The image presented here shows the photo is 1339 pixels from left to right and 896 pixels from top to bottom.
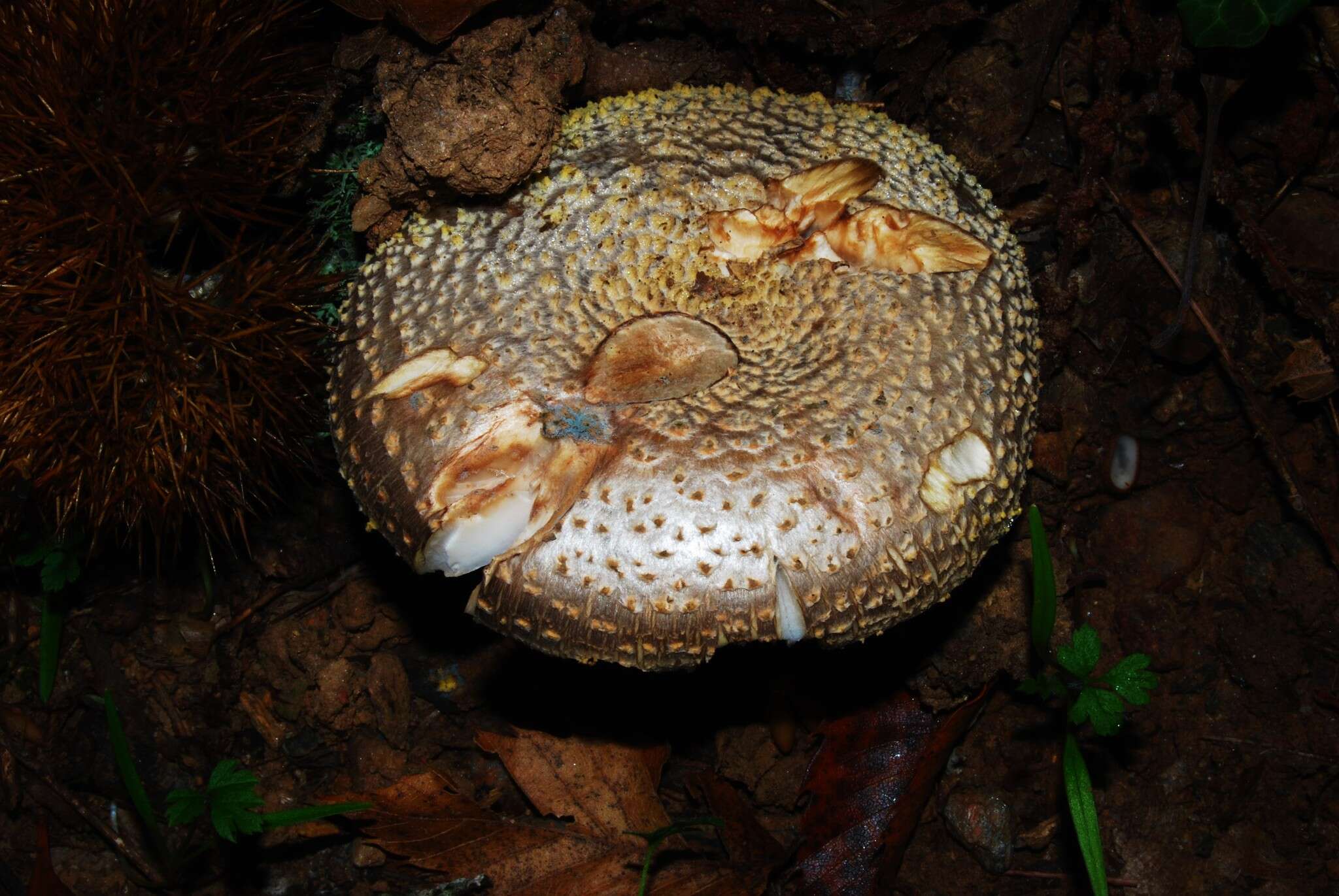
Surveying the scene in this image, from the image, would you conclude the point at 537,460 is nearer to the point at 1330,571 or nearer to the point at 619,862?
the point at 619,862

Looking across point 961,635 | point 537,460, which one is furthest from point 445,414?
point 961,635

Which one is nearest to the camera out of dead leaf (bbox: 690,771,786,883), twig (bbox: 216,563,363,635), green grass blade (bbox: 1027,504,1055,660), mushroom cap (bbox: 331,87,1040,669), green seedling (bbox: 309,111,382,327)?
mushroom cap (bbox: 331,87,1040,669)

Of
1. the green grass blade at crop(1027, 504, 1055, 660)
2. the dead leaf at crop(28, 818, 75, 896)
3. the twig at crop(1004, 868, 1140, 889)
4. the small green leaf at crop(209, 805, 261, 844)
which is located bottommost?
the dead leaf at crop(28, 818, 75, 896)

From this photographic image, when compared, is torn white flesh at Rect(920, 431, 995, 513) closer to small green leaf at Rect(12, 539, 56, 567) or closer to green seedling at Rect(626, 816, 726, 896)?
green seedling at Rect(626, 816, 726, 896)

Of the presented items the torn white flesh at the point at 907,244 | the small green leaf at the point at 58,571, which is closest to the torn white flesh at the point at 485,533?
the torn white flesh at the point at 907,244

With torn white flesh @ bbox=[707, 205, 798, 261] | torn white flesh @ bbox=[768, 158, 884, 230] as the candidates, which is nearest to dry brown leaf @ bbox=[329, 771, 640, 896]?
torn white flesh @ bbox=[707, 205, 798, 261]
